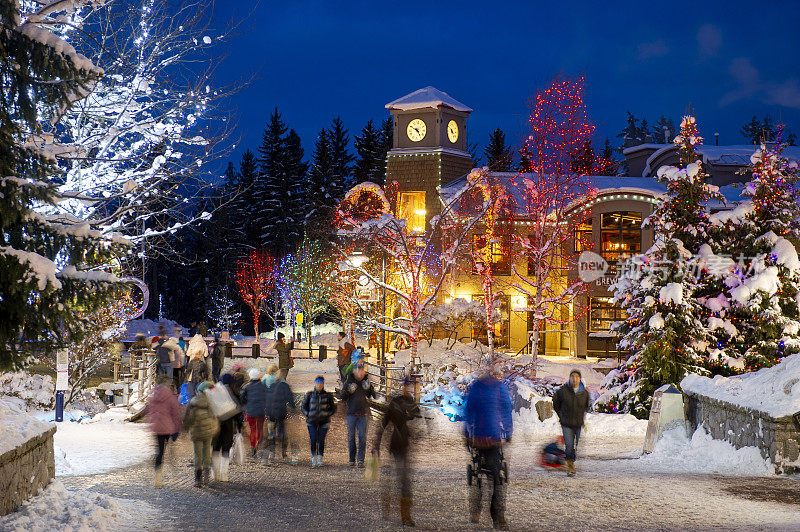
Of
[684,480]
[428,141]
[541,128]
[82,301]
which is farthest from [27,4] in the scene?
[428,141]

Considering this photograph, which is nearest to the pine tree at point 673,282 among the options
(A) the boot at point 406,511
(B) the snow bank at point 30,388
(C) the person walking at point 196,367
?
(C) the person walking at point 196,367

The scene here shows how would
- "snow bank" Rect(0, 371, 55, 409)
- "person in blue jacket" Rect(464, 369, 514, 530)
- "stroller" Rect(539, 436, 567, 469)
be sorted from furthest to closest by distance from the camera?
"snow bank" Rect(0, 371, 55, 409), "stroller" Rect(539, 436, 567, 469), "person in blue jacket" Rect(464, 369, 514, 530)

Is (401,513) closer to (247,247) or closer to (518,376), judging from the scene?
(518,376)

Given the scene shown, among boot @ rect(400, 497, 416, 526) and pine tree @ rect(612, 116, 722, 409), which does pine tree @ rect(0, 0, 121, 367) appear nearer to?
boot @ rect(400, 497, 416, 526)

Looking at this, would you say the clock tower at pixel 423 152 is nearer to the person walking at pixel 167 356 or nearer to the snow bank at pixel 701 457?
the person walking at pixel 167 356

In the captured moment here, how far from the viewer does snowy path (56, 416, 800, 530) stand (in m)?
9.15

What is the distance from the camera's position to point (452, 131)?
4238cm

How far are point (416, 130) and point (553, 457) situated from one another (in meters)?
31.0

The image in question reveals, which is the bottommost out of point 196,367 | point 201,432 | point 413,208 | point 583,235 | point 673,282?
point 201,432

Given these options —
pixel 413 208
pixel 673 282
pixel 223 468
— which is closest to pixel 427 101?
pixel 413 208

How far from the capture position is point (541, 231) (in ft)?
112

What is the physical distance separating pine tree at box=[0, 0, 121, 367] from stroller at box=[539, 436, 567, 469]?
750 cm

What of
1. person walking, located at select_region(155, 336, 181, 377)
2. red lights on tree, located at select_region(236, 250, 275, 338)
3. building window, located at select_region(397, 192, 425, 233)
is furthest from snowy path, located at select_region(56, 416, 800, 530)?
red lights on tree, located at select_region(236, 250, 275, 338)

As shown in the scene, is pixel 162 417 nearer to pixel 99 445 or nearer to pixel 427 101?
pixel 99 445
